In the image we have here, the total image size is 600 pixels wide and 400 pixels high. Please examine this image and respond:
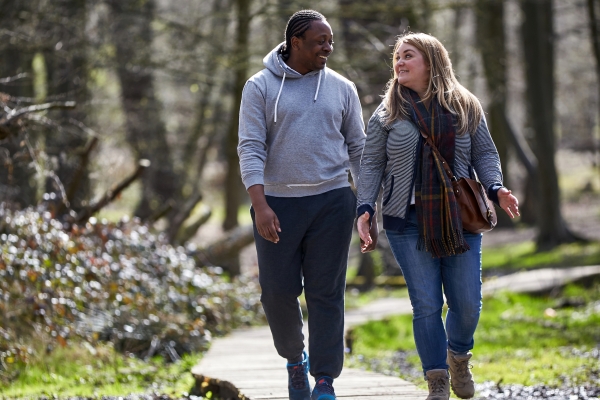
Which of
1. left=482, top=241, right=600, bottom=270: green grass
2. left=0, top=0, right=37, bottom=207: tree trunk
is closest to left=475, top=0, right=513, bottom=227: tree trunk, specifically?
left=482, top=241, right=600, bottom=270: green grass

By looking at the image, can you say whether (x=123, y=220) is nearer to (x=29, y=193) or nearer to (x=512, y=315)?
(x=29, y=193)

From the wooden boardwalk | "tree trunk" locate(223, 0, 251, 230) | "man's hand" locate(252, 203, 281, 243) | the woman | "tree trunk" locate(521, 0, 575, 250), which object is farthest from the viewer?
"tree trunk" locate(521, 0, 575, 250)

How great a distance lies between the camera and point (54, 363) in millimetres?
6652

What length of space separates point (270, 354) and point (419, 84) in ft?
9.62

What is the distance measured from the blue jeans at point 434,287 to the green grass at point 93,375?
7.14 ft

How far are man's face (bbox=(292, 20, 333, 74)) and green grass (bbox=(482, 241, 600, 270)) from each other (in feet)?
34.9

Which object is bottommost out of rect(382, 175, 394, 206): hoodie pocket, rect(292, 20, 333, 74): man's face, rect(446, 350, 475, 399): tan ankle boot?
rect(446, 350, 475, 399): tan ankle boot

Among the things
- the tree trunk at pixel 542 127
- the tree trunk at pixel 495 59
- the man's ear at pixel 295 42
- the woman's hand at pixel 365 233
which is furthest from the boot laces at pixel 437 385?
the tree trunk at pixel 542 127

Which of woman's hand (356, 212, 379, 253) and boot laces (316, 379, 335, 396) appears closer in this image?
woman's hand (356, 212, 379, 253)

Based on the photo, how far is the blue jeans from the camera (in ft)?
13.9

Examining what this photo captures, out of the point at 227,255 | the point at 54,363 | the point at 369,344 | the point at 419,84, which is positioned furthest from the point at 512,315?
the point at 419,84

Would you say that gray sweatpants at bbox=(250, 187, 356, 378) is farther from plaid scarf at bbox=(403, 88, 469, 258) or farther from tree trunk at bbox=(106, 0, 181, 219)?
tree trunk at bbox=(106, 0, 181, 219)

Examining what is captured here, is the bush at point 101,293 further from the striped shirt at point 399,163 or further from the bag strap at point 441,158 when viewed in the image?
the bag strap at point 441,158

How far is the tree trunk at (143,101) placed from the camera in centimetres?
1148
